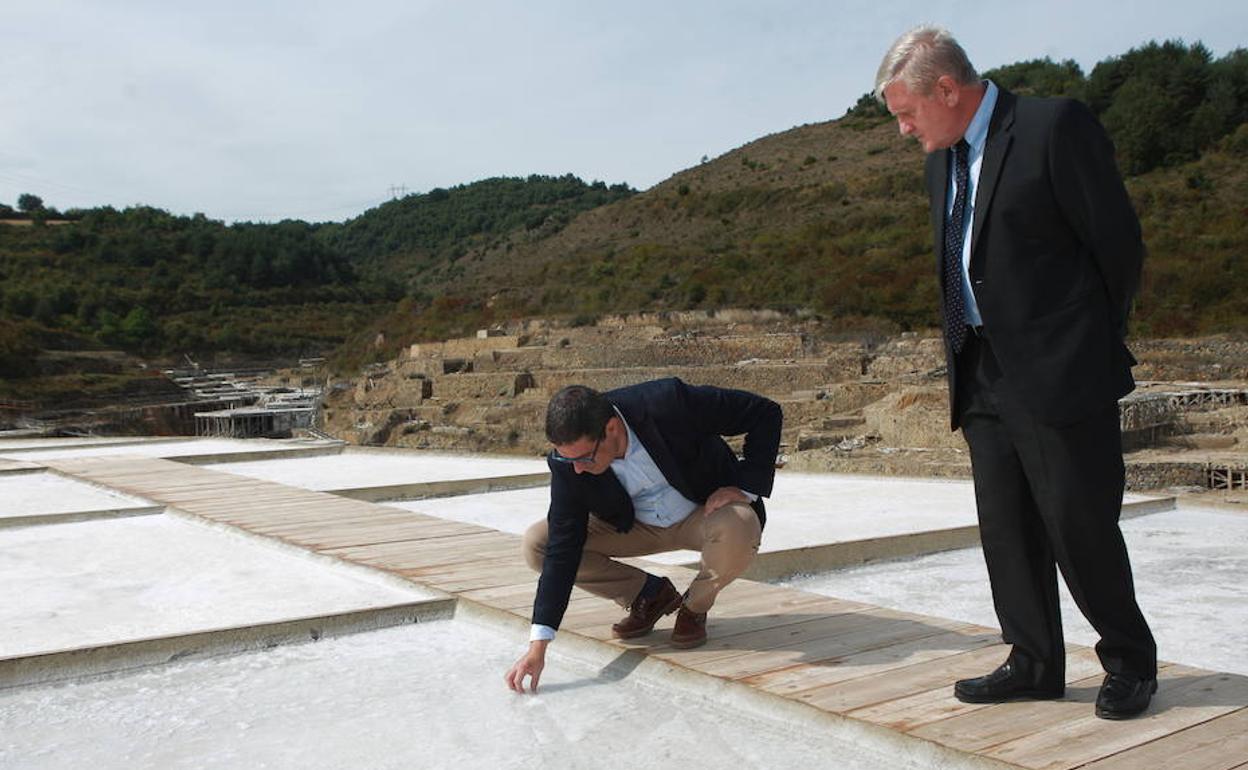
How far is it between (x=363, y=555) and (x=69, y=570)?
44.0 inches

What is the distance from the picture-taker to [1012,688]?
2.21 m

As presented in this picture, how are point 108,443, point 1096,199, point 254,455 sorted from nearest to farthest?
point 1096,199
point 254,455
point 108,443

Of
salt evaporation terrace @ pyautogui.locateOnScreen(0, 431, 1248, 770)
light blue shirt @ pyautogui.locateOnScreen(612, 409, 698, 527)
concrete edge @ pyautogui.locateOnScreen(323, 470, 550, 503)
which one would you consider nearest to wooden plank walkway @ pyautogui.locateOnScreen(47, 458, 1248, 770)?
salt evaporation terrace @ pyautogui.locateOnScreen(0, 431, 1248, 770)

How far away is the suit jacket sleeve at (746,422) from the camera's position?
2.60 metres

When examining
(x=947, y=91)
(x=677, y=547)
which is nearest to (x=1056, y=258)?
(x=947, y=91)

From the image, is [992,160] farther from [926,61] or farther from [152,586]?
[152,586]

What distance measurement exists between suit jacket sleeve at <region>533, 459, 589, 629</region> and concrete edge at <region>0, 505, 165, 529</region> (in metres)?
3.77

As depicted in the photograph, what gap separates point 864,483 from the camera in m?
6.85

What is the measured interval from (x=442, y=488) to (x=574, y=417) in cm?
448

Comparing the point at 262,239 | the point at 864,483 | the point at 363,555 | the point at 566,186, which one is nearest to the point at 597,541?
the point at 363,555

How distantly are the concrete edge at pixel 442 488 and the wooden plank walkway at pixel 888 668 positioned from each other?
2014mm

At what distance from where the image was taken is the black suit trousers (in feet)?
6.59

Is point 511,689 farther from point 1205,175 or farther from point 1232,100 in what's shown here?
point 1232,100

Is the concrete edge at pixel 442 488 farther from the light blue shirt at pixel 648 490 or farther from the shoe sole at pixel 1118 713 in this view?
the shoe sole at pixel 1118 713
